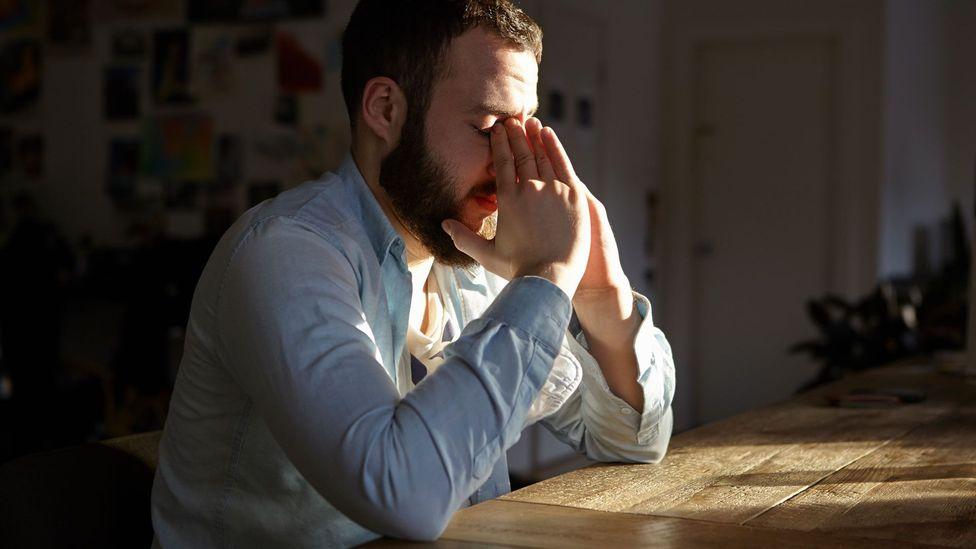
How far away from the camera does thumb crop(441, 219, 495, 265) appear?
4.39ft

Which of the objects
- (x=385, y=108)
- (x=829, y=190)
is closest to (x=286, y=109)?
(x=829, y=190)

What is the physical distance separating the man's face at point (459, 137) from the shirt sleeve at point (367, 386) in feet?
0.83

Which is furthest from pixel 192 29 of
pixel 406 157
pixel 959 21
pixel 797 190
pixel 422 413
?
pixel 959 21

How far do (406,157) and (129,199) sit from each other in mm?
4110

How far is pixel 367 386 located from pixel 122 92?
4.55 meters

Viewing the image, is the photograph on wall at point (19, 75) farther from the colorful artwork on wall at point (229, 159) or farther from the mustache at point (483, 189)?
the mustache at point (483, 189)

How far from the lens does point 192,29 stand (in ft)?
16.4

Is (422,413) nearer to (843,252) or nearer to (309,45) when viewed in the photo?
(309,45)

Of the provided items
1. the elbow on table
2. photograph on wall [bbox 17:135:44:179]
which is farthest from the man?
photograph on wall [bbox 17:135:44:179]

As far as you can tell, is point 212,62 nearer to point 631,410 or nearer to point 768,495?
point 631,410

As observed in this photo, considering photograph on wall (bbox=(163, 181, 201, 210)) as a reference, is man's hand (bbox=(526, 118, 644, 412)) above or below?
below

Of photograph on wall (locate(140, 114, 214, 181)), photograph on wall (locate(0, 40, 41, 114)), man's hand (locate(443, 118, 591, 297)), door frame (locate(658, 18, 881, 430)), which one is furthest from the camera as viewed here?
door frame (locate(658, 18, 881, 430))

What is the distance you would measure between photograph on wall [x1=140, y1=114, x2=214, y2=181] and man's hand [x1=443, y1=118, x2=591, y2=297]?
388cm

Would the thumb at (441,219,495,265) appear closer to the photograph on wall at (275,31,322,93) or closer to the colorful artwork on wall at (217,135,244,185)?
the photograph on wall at (275,31,322,93)
